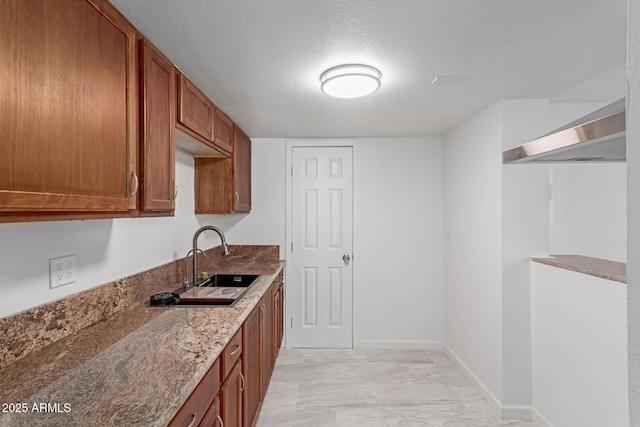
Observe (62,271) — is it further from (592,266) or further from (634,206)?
(592,266)

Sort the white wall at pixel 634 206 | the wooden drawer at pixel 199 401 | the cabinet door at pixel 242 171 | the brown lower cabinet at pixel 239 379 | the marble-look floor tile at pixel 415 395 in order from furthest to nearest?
the cabinet door at pixel 242 171
the marble-look floor tile at pixel 415 395
the brown lower cabinet at pixel 239 379
the wooden drawer at pixel 199 401
the white wall at pixel 634 206

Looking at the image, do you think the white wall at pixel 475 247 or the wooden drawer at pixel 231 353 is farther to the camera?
the white wall at pixel 475 247

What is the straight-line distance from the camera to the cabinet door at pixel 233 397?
4.95 feet

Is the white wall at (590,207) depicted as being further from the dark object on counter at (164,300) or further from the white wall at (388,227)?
the dark object on counter at (164,300)

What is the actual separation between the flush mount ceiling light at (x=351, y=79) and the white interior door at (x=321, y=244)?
5.69ft

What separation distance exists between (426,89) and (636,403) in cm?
214

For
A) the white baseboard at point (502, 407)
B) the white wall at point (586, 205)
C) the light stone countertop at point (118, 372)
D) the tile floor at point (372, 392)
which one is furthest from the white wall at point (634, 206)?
the white wall at point (586, 205)

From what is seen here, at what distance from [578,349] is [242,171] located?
2860 millimetres

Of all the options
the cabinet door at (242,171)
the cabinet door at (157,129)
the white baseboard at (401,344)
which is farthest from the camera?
the white baseboard at (401,344)

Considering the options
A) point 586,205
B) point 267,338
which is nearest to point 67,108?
point 267,338

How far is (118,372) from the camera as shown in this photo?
3.64ft

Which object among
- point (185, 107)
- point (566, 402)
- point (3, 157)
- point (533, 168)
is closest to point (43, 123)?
point (3, 157)

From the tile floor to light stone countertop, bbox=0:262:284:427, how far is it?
132cm

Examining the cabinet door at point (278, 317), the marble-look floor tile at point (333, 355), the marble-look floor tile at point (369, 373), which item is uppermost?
the cabinet door at point (278, 317)
